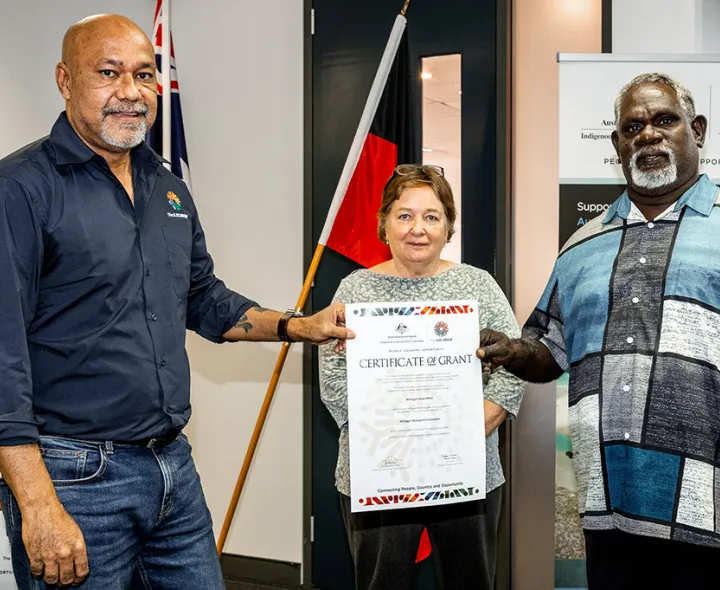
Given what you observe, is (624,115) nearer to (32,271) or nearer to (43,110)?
(32,271)

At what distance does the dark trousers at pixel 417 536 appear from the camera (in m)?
2.16

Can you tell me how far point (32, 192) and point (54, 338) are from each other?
12.5 inches

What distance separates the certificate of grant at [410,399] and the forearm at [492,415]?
7.5 inches

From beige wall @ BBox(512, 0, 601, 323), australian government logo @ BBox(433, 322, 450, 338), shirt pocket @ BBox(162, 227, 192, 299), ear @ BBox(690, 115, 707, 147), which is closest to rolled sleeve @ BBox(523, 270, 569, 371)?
australian government logo @ BBox(433, 322, 450, 338)

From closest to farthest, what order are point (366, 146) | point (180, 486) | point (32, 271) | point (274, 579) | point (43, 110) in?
1. point (32, 271)
2. point (180, 486)
3. point (366, 146)
4. point (274, 579)
5. point (43, 110)

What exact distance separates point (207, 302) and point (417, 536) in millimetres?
951

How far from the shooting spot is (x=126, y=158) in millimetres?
1810

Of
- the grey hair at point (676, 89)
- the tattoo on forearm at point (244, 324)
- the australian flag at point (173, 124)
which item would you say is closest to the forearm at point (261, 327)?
the tattoo on forearm at point (244, 324)

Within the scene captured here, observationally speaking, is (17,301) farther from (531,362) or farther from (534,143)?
(534,143)

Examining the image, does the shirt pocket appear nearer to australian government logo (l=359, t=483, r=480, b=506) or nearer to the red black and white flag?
australian government logo (l=359, t=483, r=480, b=506)

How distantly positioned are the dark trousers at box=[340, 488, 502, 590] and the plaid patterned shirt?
43 cm

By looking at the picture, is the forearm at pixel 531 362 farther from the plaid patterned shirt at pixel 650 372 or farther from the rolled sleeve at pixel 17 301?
the rolled sleeve at pixel 17 301

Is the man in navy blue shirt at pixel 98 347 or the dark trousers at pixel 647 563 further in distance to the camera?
the dark trousers at pixel 647 563

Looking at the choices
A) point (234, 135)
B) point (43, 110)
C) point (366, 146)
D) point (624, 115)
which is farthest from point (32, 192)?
point (43, 110)
